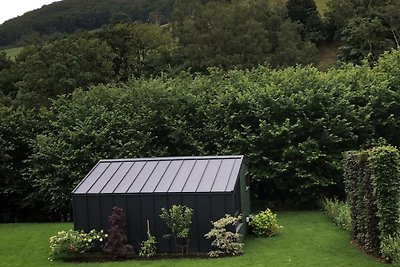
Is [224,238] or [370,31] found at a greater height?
[370,31]

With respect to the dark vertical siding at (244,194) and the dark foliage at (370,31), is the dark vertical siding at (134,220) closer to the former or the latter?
the dark vertical siding at (244,194)

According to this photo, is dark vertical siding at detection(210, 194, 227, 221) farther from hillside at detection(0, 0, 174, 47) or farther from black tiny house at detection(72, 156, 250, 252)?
hillside at detection(0, 0, 174, 47)

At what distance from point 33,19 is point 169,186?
84565 mm

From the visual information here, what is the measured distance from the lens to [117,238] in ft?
46.5

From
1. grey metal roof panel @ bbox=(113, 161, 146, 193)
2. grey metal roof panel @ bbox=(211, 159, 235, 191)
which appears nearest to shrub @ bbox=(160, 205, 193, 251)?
grey metal roof panel @ bbox=(211, 159, 235, 191)

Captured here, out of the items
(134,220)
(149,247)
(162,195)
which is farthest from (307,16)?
(149,247)

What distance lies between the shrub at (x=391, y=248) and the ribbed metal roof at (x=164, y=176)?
4.20m

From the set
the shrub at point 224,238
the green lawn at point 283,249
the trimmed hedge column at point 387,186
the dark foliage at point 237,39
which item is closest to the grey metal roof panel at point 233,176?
the shrub at point 224,238

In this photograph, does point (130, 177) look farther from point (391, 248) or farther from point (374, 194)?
point (391, 248)

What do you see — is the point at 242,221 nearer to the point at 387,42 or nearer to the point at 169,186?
the point at 169,186

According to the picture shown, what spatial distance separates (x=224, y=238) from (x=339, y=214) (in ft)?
17.3

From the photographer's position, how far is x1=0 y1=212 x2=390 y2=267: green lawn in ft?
42.4

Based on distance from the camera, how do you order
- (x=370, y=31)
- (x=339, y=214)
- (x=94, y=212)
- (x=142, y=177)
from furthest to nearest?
(x=370, y=31), (x=339, y=214), (x=142, y=177), (x=94, y=212)

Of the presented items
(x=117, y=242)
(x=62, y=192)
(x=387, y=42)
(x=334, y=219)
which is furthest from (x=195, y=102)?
(x=387, y=42)
